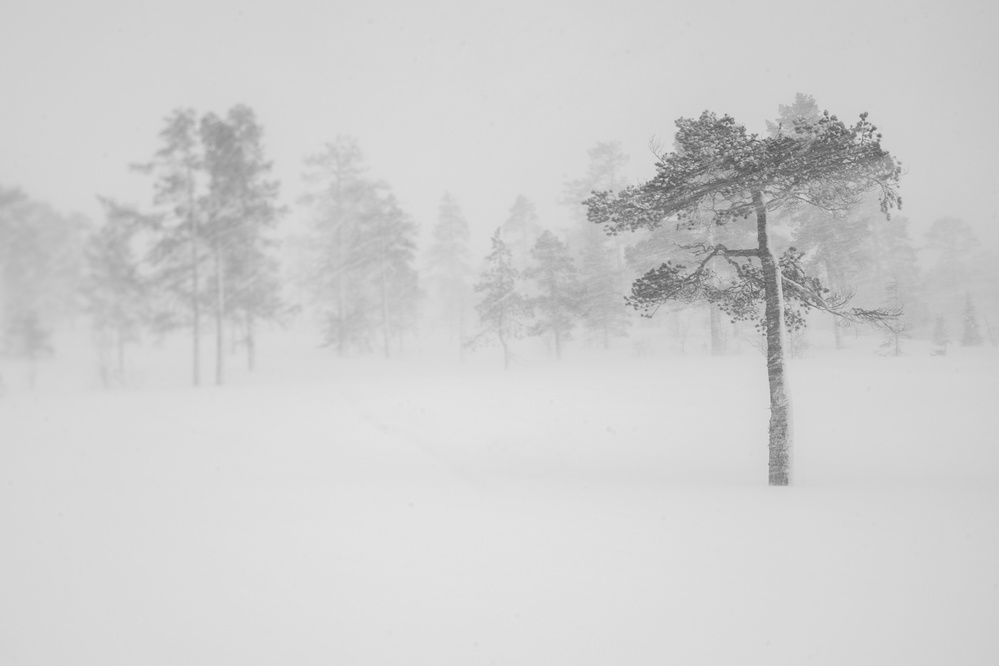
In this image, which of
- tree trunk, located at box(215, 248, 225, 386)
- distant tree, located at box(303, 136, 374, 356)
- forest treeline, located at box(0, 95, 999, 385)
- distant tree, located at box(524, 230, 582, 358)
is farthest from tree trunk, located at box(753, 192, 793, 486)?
distant tree, located at box(303, 136, 374, 356)

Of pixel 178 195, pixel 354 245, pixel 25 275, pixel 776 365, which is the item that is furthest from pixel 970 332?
pixel 25 275

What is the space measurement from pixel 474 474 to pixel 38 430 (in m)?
13.5

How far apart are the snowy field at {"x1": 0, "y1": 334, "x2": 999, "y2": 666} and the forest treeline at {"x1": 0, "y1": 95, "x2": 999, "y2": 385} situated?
5271mm

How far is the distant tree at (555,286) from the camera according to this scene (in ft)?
77.9

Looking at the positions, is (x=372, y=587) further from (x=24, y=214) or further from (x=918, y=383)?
(x=24, y=214)

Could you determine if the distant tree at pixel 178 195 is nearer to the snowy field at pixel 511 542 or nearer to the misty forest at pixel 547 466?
the misty forest at pixel 547 466

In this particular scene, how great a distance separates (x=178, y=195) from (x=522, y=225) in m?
25.2

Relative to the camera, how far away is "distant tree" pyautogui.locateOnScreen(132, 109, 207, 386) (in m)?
19.2

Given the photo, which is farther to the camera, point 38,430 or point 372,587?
point 38,430

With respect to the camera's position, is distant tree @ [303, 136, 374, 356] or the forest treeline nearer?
the forest treeline

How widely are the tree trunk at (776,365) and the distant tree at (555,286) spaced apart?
51.1ft

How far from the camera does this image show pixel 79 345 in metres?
32.5

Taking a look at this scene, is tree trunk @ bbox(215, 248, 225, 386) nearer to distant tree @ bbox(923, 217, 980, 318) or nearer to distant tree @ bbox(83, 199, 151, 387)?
distant tree @ bbox(83, 199, 151, 387)

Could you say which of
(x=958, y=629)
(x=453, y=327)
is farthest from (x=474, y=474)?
(x=453, y=327)
